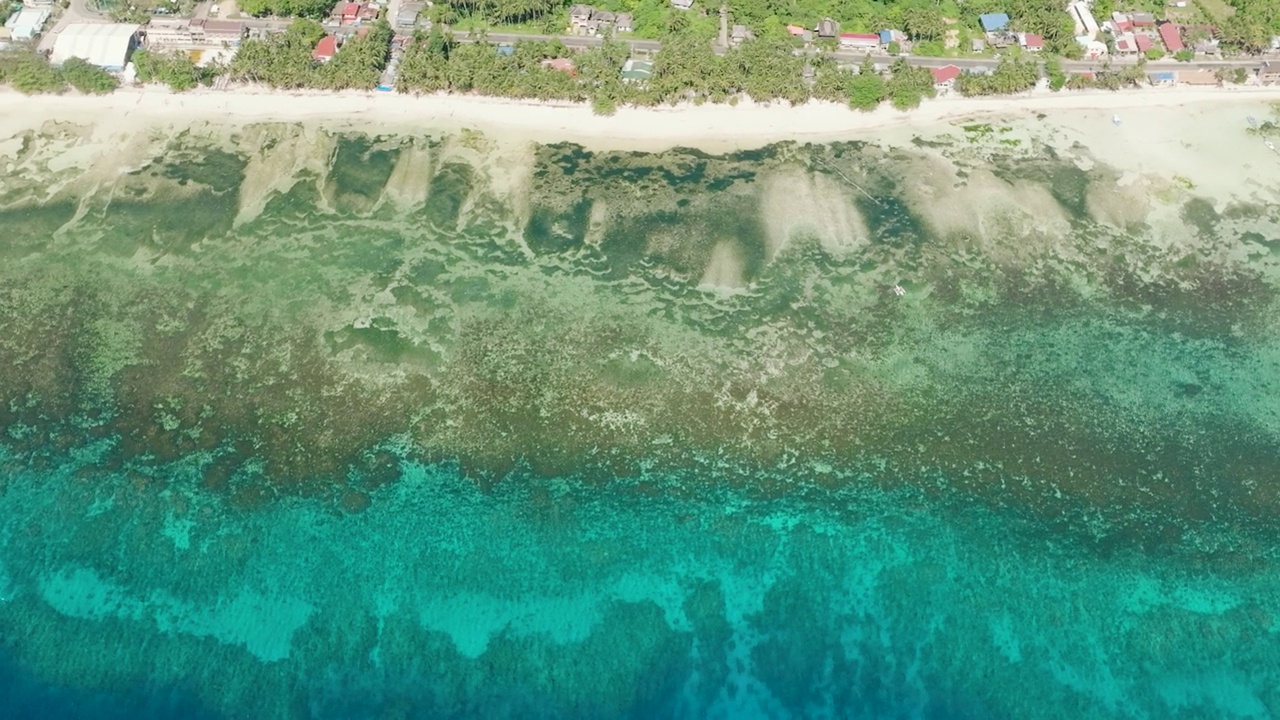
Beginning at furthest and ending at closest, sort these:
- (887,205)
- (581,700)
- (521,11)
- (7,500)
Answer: (521,11) < (887,205) < (7,500) < (581,700)

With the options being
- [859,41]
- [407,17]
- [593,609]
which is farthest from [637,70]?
[593,609]

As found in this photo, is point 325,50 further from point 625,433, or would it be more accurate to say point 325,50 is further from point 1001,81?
point 1001,81

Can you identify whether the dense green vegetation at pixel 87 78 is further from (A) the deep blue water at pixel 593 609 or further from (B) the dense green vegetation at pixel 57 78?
(A) the deep blue water at pixel 593 609

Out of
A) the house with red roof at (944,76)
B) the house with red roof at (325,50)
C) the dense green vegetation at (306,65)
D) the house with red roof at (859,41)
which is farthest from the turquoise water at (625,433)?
the house with red roof at (859,41)

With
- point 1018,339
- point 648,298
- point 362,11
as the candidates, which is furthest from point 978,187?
point 362,11

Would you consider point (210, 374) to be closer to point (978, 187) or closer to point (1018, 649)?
point (1018, 649)
